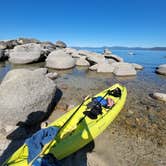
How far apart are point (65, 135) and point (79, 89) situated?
19.5 feet

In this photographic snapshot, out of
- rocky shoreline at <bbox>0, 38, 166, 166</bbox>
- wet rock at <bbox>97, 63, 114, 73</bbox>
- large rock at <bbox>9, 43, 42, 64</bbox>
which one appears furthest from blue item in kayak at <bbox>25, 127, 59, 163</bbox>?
large rock at <bbox>9, 43, 42, 64</bbox>

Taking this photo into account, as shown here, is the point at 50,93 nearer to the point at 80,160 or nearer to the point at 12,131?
the point at 12,131

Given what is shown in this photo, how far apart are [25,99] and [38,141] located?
6.83 feet

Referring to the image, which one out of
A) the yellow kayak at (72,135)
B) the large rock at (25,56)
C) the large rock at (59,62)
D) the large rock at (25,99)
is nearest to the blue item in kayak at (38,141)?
the yellow kayak at (72,135)

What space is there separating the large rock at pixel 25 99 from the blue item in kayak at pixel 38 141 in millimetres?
1678

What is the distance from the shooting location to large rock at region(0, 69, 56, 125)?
17.4ft

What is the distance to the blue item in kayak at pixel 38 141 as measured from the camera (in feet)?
11.5

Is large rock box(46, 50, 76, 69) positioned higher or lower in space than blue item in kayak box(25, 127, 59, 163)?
lower

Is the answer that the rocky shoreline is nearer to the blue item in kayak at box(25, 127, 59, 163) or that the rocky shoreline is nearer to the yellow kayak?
the yellow kayak

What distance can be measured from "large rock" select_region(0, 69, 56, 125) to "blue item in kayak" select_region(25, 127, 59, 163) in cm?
168

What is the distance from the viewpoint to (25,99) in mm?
5465

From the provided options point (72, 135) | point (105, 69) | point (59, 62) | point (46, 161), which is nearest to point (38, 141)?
point (46, 161)

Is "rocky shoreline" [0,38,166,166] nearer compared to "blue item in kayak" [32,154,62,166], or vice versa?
"blue item in kayak" [32,154,62,166]

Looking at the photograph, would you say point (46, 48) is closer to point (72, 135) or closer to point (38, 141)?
point (72, 135)
